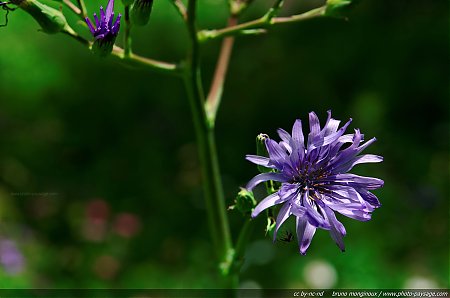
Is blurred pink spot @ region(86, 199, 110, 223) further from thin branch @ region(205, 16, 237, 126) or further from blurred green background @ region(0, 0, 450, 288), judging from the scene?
thin branch @ region(205, 16, 237, 126)

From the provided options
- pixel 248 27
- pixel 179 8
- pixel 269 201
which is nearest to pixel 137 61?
pixel 179 8

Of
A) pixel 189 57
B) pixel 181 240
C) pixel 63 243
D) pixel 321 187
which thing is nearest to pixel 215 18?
pixel 181 240

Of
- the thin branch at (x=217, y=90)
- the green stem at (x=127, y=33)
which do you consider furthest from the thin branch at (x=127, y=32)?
the thin branch at (x=217, y=90)

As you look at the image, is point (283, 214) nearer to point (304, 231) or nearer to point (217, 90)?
point (304, 231)

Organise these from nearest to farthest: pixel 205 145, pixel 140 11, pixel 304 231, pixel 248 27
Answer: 1. pixel 304 231
2. pixel 140 11
3. pixel 248 27
4. pixel 205 145

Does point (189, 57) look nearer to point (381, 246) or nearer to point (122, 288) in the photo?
point (122, 288)

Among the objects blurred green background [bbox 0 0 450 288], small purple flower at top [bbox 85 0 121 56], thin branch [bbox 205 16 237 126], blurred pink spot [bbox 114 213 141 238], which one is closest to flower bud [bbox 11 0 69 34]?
small purple flower at top [bbox 85 0 121 56]
